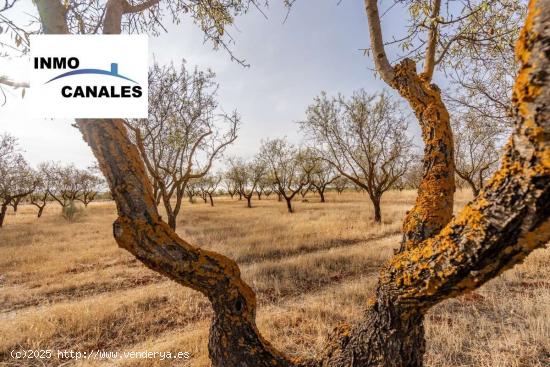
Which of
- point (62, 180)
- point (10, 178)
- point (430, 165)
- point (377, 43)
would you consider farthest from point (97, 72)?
point (62, 180)

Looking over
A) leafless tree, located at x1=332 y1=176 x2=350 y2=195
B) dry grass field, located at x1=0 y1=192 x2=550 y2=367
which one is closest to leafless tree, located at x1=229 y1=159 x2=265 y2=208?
leafless tree, located at x1=332 y1=176 x2=350 y2=195

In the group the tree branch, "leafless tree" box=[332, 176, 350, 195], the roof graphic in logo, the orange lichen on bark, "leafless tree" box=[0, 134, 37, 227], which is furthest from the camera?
"leafless tree" box=[332, 176, 350, 195]

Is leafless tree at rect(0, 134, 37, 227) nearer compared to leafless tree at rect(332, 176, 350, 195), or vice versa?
leafless tree at rect(0, 134, 37, 227)

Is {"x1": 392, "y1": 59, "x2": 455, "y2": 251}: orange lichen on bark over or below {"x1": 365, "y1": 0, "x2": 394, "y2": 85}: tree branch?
below

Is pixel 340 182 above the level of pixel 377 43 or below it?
below

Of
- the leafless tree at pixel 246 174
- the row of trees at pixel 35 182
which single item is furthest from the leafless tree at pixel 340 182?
the row of trees at pixel 35 182

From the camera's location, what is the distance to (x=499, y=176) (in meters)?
1.21

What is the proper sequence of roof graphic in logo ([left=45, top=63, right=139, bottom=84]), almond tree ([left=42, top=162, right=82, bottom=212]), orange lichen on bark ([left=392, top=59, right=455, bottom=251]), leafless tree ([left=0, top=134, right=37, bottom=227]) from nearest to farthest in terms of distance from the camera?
orange lichen on bark ([left=392, top=59, right=455, bottom=251]) → roof graphic in logo ([left=45, top=63, right=139, bottom=84]) → leafless tree ([left=0, top=134, right=37, bottom=227]) → almond tree ([left=42, top=162, right=82, bottom=212])

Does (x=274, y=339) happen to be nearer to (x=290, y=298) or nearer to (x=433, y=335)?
(x=290, y=298)

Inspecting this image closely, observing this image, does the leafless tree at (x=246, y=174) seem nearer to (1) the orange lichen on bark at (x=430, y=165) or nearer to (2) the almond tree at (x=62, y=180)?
(2) the almond tree at (x=62, y=180)

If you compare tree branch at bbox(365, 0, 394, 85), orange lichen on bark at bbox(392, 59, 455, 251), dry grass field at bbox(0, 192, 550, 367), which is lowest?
dry grass field at bbox(0, 192, 550, 367)

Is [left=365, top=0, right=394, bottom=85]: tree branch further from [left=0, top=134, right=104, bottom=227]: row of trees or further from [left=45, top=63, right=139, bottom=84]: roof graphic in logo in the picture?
[left=0, top=134, right=104, bottom=227]: row of trees

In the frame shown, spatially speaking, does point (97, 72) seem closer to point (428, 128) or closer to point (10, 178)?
point (428, 128)

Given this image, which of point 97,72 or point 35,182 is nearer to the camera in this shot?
point 97,72
